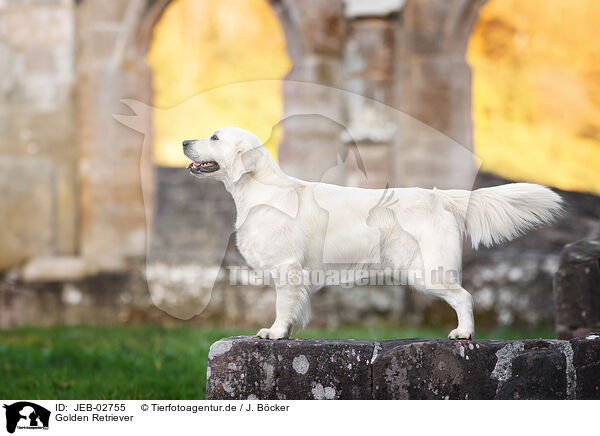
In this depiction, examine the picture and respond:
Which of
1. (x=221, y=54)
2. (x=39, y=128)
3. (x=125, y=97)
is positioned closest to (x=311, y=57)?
(x=125, y=97)

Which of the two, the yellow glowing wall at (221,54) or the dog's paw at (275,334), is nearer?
the dog's paw at (275,334)

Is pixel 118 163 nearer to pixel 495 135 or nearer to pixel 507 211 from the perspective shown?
pixel 507 211

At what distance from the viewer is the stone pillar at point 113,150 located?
820 cm

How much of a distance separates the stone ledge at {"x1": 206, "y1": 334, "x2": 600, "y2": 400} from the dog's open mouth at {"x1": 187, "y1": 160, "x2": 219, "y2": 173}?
0.85m

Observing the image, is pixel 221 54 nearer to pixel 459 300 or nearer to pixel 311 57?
pixel 311 57

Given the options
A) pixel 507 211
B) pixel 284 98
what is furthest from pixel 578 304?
pixel 284 98

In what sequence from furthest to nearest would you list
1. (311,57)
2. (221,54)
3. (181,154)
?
1. (221,54)
2. (311,57)
3. (181,154)

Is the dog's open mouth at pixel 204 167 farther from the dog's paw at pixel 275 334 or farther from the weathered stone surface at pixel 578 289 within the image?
the weathered stone surface at pixel 578 289

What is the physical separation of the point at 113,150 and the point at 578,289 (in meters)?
5.80

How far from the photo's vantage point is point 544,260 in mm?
7578

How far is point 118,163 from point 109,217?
670mm

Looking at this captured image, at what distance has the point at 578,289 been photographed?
4328 mm
